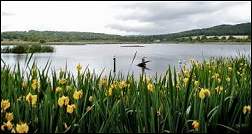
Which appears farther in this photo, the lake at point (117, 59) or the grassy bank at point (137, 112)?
the lake at point (117, 59)

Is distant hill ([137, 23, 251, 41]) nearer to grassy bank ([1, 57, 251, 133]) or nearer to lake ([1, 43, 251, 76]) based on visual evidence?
lake ([1, 43, 251, 76])

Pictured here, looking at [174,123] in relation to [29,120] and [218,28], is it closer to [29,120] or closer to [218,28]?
[29,120]

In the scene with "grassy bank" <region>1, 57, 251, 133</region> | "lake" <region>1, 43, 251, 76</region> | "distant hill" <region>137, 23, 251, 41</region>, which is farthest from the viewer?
"distant hill" <region>137, 23, 251, 41</region>

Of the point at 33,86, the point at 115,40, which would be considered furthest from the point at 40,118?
the point at 115,40

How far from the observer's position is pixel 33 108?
285 centimetres

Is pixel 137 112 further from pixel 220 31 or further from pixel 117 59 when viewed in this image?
pixel 220 31

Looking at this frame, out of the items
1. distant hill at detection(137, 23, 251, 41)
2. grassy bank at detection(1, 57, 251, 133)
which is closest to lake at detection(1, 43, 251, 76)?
grassy bank at detection(1, 57, 251, 133)

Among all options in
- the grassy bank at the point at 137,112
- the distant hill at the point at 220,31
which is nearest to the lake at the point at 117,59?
the grassy bank at the point at 137,112

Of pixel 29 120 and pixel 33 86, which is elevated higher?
pixel 33 86

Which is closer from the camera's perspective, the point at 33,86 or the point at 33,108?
the point at 33,108

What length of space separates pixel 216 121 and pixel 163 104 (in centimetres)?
39

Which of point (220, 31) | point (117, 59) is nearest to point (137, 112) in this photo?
point (117, 59)

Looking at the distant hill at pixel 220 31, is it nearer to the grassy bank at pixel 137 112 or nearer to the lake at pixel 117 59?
the lake at pixel 117 59

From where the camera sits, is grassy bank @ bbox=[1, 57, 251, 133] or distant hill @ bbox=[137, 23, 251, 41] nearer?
grassy bank @ bbox=[1, 57, 251, 133]
